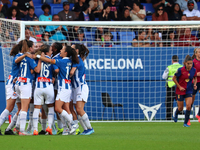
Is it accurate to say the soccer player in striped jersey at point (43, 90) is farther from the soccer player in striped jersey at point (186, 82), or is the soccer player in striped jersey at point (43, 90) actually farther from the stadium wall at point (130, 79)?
the stadium wall at point (130, 79)

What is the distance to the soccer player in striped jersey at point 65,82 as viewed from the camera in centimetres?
652

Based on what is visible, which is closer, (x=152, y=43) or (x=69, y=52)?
(x=69, y=52)

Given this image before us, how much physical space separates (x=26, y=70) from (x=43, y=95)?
563mm

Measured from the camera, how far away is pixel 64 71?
21.9 ft

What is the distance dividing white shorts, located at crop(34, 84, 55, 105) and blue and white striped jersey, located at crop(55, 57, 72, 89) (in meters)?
0.21

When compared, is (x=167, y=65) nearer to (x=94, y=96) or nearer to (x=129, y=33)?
(x=129, y=33)

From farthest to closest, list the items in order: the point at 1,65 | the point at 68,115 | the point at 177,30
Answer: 1. the point at 177,30
2. the point at 1,65
3. the point at 68,115

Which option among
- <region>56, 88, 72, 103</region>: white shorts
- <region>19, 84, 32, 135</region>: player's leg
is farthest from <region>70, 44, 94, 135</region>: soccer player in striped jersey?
<region>19, 84, 32, 135</region>: player's leg

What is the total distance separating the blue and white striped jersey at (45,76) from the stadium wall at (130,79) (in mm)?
5170

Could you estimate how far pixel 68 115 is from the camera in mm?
6539

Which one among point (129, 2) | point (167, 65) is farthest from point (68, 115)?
point (129, 2)

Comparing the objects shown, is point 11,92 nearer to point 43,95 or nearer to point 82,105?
point 43,95

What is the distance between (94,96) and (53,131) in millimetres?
4866

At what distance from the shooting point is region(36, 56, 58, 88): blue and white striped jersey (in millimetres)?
6539
